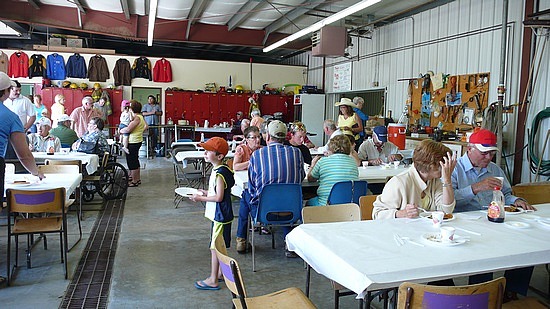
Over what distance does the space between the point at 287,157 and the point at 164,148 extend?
1015cm

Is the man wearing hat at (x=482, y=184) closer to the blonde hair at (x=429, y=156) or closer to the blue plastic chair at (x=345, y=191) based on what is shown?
the blonde hair at (x=429, y=156)

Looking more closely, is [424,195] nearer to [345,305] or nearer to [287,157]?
[345,305]

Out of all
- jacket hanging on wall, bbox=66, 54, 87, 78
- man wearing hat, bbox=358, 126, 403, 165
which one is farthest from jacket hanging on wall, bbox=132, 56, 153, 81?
man wearing hat, bbox=358, 126, 403, 165

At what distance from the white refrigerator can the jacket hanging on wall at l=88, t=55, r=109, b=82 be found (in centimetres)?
632

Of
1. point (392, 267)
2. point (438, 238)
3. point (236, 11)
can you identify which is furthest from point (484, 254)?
point (236, 11)

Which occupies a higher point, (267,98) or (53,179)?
(267,98)

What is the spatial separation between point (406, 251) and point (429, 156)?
86 centimetres

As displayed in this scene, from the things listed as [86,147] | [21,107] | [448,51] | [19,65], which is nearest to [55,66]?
[19,65]

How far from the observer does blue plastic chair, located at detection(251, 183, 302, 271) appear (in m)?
3.96

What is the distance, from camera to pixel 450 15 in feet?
29.0

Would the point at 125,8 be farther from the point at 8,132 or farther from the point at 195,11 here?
the point at 8,132

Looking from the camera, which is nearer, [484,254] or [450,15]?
[484,254]

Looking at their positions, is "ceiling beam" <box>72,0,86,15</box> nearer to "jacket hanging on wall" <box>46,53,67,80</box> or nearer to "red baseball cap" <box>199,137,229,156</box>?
"jacket hanging on wall" <box>46,53,67,80</box>

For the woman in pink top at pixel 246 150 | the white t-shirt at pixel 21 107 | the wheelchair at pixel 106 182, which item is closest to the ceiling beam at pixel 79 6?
the white t-shirt at pixel 21 107
